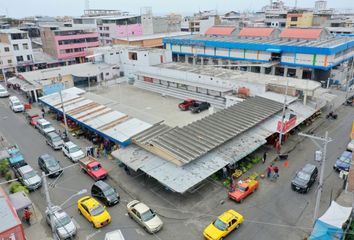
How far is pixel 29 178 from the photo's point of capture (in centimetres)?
2603

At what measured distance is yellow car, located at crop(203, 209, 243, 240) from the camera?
18956 mm

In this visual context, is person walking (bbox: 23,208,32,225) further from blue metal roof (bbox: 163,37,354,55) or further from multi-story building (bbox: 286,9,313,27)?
multi-story building (bbox: 286,9,313,27)

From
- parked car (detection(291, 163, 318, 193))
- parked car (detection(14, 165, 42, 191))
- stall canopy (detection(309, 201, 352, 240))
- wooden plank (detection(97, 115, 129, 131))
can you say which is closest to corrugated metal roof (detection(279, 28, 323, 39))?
parked car (detection(291, 163, 318, 193))

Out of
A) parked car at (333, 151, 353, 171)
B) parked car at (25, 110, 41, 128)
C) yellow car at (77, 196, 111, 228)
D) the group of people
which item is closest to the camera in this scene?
yellow car at (77, 196, 111, 228)

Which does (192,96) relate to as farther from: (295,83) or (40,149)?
(40,149)

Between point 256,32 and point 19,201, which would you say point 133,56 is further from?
point 19,201

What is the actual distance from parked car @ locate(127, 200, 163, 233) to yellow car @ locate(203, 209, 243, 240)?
345 centimetres

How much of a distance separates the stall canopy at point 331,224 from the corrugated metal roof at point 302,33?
47968 mm

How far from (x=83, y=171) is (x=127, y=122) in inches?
282

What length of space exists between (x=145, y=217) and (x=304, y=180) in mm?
13537

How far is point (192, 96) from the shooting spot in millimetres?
44469

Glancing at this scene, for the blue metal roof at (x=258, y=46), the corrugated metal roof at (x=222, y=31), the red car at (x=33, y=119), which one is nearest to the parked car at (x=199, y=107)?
the red car at (x=33, y=119)

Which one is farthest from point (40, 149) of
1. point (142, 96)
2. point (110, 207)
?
point (142, 96)

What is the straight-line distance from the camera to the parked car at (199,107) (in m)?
39.0
